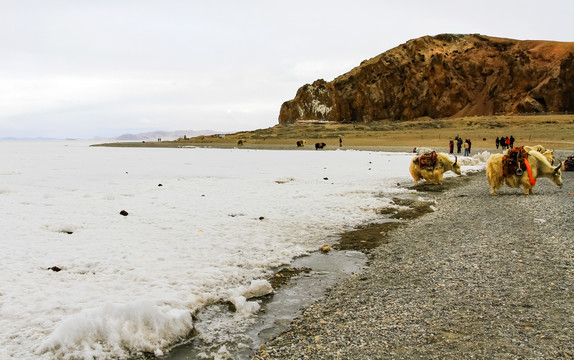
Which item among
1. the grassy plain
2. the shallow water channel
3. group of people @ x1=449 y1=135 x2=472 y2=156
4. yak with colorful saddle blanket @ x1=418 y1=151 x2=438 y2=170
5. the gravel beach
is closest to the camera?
the gravel beach

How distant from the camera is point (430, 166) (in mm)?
19547

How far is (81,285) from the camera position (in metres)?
6.25

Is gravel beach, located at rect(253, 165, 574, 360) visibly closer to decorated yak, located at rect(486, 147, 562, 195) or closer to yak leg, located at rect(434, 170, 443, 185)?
decorated yak, located at rect(486, 147, 562, 195)

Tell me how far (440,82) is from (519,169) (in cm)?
12705

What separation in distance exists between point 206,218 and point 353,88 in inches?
5300

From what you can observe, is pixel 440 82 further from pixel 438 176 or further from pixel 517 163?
pixel 517 163

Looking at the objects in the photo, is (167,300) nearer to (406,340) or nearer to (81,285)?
(81,285)

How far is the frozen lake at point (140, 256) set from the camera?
4.75 meters

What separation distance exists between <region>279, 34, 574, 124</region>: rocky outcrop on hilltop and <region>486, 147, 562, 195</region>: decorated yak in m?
114

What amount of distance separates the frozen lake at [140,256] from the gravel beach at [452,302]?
1.26m

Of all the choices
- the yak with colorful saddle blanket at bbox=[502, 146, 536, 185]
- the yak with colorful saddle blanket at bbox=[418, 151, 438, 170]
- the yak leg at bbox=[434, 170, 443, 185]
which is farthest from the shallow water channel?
the yak leg at bbox=[434, 170, 443, 185]

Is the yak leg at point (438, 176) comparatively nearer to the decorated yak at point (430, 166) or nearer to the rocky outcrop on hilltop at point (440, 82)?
the decorated yak at point (430, 166)

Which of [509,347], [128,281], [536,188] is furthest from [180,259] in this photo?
[536,188]

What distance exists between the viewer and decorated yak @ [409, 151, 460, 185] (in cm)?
1952
